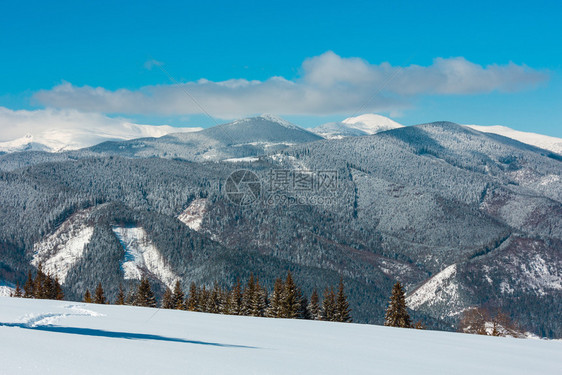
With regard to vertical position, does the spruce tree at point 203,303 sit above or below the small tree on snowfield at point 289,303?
below

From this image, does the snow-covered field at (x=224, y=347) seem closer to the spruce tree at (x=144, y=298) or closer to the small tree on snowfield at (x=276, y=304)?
the small tree on snowfield at (x=276, y=304)

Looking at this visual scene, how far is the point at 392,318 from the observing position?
57.6m

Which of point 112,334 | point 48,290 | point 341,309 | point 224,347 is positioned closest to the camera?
point 224,347

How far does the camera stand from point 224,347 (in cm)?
2161

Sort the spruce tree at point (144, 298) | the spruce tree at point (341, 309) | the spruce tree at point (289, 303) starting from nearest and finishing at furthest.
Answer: the spruce tree at point (289, 303)
the spruce tree at point (341, 309)
the spruce tree at point (144, 298)

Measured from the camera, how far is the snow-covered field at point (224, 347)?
1684 cm

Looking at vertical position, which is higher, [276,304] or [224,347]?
[224,347]

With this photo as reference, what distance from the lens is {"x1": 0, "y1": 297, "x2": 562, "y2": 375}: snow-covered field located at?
16.8m

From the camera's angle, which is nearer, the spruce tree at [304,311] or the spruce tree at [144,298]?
the spruce tree at [304,311]

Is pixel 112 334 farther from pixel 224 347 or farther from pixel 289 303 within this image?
pixel 289 303

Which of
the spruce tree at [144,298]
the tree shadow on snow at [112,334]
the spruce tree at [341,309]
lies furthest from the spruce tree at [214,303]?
the tree shadow on snow at [112,334]

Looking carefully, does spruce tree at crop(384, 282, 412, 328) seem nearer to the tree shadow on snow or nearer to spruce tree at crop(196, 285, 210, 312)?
spruce tree at crop(196, 285, 210, 312)

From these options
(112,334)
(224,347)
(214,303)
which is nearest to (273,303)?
(214,303)

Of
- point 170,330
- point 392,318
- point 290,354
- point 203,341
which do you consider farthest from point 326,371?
point 392,318
